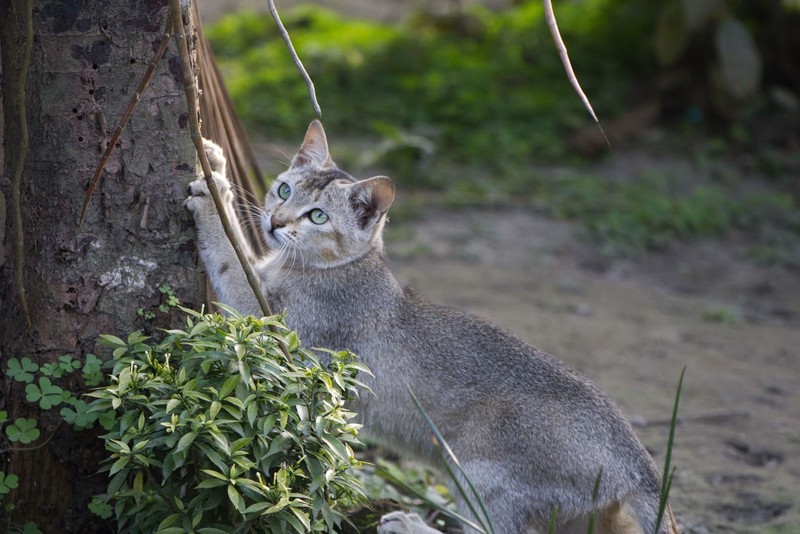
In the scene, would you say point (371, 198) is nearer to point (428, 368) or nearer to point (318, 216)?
point (318, 216)

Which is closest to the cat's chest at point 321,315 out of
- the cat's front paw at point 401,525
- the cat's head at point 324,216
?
the cat's head at point 324,216

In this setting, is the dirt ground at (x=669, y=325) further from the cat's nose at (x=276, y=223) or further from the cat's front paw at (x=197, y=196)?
the cat's front paw at (x=197, y=196)

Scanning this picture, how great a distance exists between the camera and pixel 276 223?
14.0ft

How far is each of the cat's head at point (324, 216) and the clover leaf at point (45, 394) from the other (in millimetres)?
1308

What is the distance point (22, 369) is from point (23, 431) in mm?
214

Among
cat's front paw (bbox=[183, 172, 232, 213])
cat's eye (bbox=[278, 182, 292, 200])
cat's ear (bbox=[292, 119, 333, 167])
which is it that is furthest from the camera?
cat's ear (bbox=[292, 119, 333, 167])

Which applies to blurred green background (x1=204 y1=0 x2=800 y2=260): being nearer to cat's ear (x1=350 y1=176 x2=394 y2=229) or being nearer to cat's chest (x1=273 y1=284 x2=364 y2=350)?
cat's ear (x1=350 y1=176 x2=394 y2=229)

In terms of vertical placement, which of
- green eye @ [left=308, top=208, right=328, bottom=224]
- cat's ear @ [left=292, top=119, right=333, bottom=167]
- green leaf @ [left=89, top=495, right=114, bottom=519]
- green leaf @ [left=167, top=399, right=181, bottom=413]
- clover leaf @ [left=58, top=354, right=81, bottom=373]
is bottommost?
green leaf @ [left=89, top=495, right=114, bottom=519]

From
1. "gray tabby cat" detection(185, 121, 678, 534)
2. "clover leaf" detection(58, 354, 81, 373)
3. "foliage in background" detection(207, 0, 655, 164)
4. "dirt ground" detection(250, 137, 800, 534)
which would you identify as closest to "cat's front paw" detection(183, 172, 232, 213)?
"gray tabby cat" detection(185, 121, 678, 534)

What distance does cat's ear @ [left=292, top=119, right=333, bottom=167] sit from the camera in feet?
14.9

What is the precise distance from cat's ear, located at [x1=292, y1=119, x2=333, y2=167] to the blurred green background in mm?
4423

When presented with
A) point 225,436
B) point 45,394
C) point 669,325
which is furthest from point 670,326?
point 45,394

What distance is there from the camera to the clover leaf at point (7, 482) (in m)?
3.21

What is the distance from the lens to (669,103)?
1077cm
